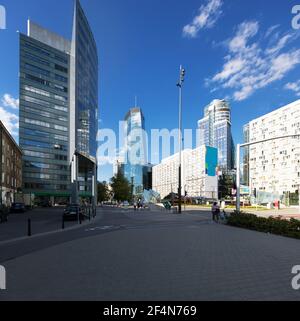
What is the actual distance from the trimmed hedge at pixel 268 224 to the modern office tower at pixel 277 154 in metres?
75.9

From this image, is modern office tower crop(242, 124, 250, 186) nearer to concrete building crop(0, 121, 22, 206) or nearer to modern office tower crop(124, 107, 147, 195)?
modern office tower crop(124, 107, 147, 195)

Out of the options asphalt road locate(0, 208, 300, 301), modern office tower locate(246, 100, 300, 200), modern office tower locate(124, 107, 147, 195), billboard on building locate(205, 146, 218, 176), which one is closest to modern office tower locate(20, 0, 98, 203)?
modern office tower locate(124, 107, 147, 195)

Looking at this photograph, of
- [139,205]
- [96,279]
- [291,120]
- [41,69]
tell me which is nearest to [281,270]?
[96,279]

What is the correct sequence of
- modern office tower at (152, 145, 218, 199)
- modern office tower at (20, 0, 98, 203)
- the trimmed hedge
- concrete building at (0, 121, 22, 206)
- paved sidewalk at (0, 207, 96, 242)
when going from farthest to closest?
modern office tower at (152, 145, 218, 199) → modern office tower at (20, 0, 98, 203) → concrete building at (0, 121, 22, 206) → paved sidewalk at (0, 207, 96, 242) → the trimmed hedge

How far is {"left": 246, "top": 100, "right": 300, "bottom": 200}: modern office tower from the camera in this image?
319 ft

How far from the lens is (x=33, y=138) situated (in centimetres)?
10350

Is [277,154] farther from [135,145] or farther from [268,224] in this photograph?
[268,224]

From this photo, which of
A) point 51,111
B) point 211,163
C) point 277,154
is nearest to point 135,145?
point 51,111

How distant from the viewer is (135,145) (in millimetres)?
102688

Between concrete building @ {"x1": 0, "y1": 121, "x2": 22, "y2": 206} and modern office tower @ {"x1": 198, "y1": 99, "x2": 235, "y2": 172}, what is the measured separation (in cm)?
7268

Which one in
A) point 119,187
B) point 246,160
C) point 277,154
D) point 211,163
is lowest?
point 119,187

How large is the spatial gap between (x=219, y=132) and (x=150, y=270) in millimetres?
126224

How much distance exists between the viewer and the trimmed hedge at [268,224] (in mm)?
14734

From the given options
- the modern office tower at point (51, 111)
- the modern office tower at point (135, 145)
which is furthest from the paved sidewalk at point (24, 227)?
the modern office tower at point (135, 145)
